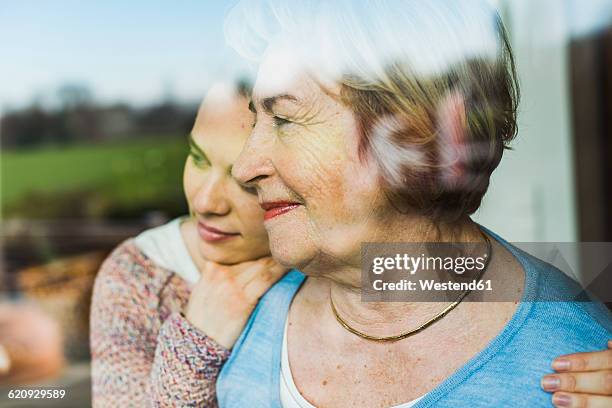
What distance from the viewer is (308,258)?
1.62 meters

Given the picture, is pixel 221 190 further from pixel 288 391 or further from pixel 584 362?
pixel 584 362

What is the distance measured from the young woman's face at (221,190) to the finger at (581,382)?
74 centimetres

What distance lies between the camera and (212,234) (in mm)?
1865

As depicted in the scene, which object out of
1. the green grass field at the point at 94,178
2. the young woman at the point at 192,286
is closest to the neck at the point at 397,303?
the young woman at the point at 192,286

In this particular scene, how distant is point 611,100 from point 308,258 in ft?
4.03

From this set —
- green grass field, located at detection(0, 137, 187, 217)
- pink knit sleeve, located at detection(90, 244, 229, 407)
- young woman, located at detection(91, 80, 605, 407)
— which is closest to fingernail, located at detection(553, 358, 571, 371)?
young woman, located at detection(91, 80, 605, 407)

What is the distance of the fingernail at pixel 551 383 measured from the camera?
1.47 m

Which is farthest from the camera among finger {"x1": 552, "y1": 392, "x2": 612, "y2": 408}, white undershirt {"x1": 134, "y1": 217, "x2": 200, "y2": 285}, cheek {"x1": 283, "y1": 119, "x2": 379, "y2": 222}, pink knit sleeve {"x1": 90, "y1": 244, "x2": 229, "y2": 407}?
white undershirt {"x1": 134, "y1": 217, "x2": 200, "y2": 285}

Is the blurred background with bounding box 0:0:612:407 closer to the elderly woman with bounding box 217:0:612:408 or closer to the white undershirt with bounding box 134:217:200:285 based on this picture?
the white undershirt with bounding box 134:217:200:285

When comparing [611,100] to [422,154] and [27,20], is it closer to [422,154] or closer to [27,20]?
[422,154]

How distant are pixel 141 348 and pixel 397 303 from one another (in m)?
0.68

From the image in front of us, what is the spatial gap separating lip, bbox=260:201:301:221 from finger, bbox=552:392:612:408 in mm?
673

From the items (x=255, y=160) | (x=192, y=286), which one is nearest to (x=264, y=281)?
(x=192, y=286)

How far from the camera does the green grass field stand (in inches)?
77.5
